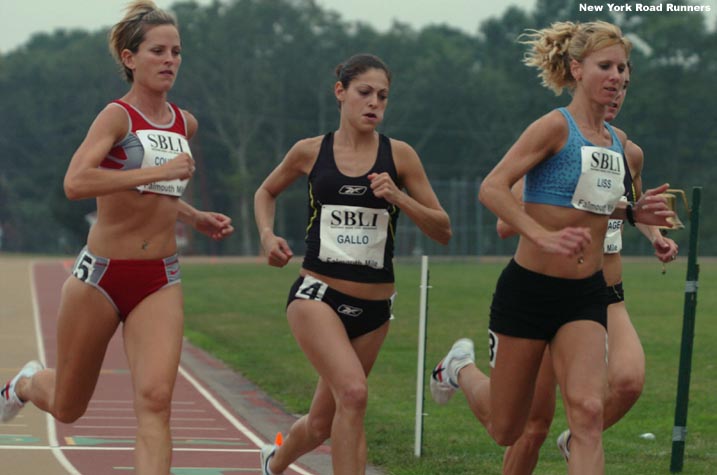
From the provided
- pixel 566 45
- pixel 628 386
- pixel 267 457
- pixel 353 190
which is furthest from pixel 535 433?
pixel 566 45

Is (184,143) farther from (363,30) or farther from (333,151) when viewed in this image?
(363,30)

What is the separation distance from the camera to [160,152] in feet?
22.5

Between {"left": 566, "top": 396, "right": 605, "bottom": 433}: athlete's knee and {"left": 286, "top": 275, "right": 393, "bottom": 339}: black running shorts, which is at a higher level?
{"left": 286, "top": 275, "right": 393, "bottom": 339}: black running shorts

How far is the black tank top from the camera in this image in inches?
289

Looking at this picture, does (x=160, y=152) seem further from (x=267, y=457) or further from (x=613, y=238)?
(x=613, y=238)

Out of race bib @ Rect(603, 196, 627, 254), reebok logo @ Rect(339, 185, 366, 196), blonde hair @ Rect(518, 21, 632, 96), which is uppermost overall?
blonde hair @ Rect(518, 21, 632, 96)

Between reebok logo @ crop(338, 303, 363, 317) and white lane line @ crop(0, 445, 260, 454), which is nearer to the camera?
reebok logo @ crop(338, 303, 363, 317)

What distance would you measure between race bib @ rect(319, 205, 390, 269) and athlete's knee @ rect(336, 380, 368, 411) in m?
0.66

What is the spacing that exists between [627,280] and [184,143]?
37728 millimetres

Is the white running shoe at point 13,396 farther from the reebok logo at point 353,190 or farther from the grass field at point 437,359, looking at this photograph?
the grass field at point 437,359

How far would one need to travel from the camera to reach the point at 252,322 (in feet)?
84.3

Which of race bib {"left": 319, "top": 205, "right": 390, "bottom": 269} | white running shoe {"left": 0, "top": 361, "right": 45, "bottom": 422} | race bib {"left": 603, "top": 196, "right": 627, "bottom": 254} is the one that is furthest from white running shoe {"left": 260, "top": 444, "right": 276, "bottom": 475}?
race bib {"left": 603, "top": 196, "right": 627, "bottom": 254}

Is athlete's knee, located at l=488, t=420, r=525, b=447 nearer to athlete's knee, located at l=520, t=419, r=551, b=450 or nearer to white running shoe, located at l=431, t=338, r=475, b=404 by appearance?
athlete's knee, located at l=520, t=419, r=551, b=450

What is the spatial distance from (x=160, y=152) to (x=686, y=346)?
3917 millimetres
